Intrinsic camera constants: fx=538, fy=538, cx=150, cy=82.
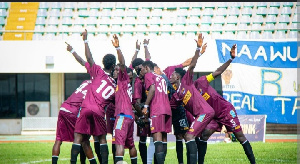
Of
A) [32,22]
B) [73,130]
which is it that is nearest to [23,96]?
[32,22]

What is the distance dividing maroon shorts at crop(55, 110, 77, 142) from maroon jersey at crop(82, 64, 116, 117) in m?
0.76

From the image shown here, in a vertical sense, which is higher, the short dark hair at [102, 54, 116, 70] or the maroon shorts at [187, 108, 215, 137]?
the short dark hair at [102, 54, 116, 70]

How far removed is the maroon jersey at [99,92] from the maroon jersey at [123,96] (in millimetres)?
280

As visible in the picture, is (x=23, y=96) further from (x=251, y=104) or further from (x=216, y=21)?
(x=251, y=104)

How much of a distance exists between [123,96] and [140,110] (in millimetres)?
912

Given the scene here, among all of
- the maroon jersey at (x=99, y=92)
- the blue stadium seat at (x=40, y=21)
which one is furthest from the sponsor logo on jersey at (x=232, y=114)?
the blue stadium seat at (x=40, y=21)

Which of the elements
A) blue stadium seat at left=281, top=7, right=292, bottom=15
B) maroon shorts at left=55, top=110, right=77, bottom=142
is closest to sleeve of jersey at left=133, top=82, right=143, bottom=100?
maroon shorts at left=55, top=110, right=77, bottom=142

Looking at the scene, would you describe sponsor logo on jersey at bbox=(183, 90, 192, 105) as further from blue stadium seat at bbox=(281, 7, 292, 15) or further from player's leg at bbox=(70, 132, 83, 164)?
blue stadium seat at bbox=(281, 7, 292, 15)

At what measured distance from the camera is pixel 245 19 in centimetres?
2673

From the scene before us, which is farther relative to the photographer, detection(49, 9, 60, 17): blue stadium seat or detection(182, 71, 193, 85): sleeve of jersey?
detection(49, 9, 60, 17): blue stadium seat

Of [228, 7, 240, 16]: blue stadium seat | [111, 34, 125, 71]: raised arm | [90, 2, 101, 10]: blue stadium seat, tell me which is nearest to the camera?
[111, 34, 125, 71]: raised arm

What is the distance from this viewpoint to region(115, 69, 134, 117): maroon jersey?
30.2 feet

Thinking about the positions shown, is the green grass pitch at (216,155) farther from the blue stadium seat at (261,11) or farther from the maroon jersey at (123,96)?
the blue stadium seat at (261,11)

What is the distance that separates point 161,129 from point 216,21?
58.5 ft
